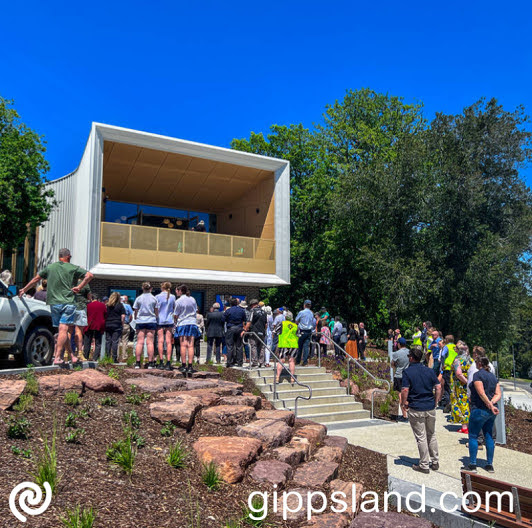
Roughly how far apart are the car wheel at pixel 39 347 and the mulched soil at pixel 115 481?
93.3 inches

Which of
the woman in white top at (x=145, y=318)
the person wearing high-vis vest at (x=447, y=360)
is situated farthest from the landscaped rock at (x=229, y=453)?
the person wearing high-vis vest at (x=447, y=360)

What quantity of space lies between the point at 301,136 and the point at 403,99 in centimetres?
792

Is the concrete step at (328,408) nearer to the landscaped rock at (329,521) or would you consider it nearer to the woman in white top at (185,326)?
the woman in white top at (185,326)

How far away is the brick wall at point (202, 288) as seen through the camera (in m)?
20.5

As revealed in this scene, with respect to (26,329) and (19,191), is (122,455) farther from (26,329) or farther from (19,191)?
(19,191)

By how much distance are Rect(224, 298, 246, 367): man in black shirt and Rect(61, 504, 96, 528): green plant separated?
903 cm

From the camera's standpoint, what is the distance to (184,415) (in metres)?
7.01

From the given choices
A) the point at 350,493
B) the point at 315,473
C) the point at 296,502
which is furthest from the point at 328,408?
the point at 296,502

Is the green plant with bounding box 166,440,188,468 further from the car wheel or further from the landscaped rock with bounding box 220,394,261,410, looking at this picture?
the car wheel

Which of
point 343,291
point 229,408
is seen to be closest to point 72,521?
point 229,408

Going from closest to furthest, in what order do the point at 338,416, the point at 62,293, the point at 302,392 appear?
the point at 62,293
the point at 338,416
the point at 302,392

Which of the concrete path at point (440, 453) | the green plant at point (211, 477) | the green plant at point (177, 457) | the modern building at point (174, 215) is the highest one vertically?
the modern building at point (174, 215)

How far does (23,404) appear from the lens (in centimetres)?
598

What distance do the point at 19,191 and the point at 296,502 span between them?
25781 millimetres
